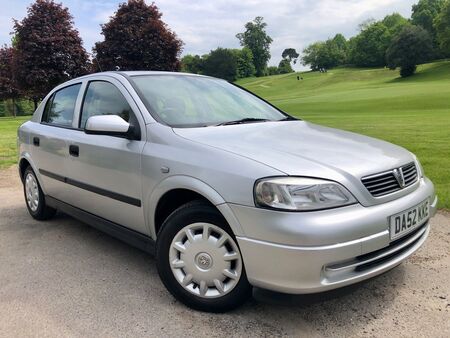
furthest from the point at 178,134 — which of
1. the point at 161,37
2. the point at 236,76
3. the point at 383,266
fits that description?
the point at 236,76

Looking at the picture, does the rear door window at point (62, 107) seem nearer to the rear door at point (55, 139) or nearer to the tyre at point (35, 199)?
the rear door at point (55, 139)

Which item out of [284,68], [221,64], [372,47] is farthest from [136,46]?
[284,68]

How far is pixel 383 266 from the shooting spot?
8.66 ft

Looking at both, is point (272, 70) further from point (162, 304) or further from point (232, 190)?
point (232, 190)

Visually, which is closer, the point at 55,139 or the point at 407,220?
the point at 407,220

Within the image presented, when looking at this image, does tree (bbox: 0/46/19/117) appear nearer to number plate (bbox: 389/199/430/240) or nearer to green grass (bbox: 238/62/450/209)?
green grass (bbox: 238/62/450/209)

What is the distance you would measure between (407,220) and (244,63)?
108037 mm

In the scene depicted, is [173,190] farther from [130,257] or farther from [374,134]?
[374,134]

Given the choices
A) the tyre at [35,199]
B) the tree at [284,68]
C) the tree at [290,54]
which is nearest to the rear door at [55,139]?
the tyre at [35,199]

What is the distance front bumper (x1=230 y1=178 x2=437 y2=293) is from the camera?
2.38 meters

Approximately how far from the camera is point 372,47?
92.2 meters

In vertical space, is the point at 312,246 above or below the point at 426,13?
below

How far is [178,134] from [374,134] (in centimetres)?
920

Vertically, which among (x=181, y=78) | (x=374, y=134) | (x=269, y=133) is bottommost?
(x=374, y=134)
